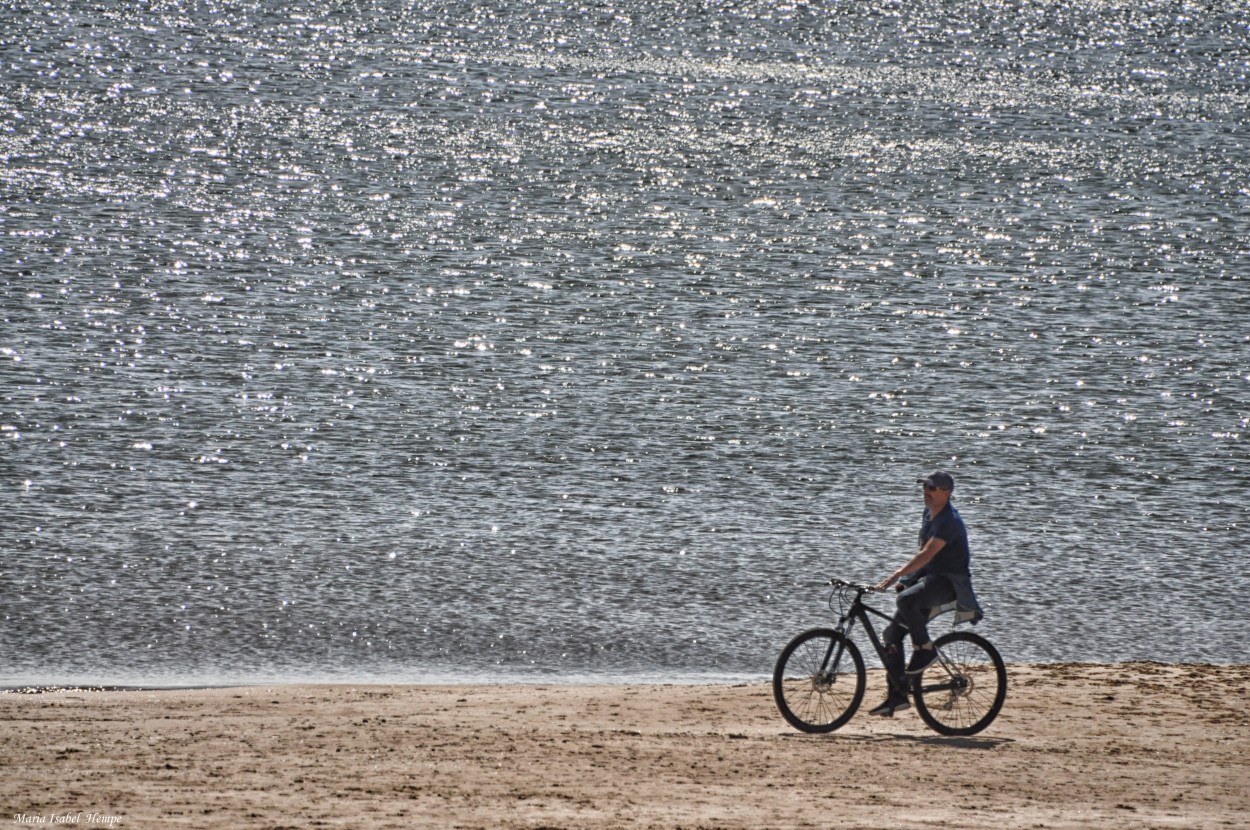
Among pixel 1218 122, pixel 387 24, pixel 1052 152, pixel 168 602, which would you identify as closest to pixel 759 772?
pixel 168 602

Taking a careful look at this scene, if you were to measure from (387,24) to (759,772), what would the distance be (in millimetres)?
47742

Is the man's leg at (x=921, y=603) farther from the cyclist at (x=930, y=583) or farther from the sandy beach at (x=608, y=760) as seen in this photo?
the sandy beach at (x=608, y=760)

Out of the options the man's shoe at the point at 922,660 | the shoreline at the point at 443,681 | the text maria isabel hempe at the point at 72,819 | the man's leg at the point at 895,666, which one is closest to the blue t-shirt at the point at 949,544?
the man's leg at the point at 895,666

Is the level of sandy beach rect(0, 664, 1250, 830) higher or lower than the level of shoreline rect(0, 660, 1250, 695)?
lower

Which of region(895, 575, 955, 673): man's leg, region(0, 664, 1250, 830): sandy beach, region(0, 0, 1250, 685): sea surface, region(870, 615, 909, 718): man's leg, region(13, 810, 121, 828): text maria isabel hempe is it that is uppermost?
region(0, 0, 1250, 685): sea surface

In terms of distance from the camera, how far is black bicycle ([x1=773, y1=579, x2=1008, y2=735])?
12.6m

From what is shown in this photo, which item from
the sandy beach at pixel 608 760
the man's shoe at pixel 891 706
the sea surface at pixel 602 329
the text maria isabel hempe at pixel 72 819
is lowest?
the text maria isabel hempe at pixel 72 819

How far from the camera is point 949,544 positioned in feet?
40.4

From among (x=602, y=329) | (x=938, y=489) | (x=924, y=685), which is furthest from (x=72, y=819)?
(x=602, y=329)

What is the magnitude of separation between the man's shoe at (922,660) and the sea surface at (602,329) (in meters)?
4.11

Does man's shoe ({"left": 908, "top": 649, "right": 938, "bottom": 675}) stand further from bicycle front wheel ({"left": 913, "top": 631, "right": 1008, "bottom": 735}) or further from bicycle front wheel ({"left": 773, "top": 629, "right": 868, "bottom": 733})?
bicycle front wheel ({"left": 773, "top": 629, "right": 868, "bottom": 733})

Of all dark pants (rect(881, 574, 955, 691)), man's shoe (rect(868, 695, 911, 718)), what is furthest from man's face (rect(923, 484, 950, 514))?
man's shoe (rect(868, 695, 911, 718))

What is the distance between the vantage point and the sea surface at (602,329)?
18672 millimetres

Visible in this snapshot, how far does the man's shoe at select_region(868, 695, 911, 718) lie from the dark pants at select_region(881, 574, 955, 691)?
9cm
